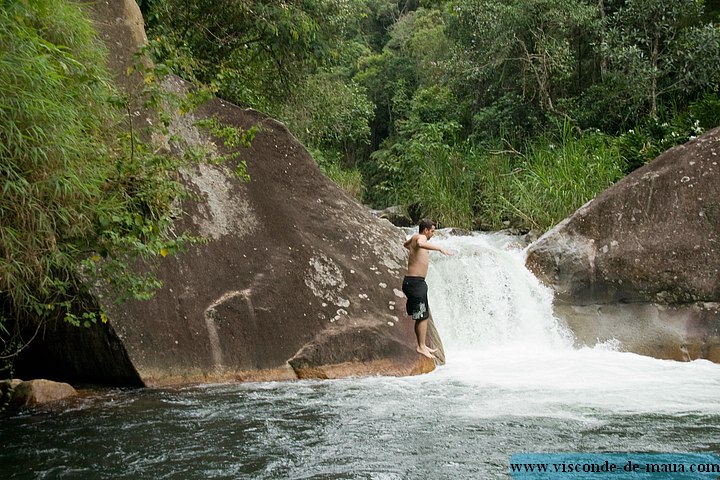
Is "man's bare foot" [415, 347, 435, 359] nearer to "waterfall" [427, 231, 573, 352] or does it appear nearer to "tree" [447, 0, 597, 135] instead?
"waterfall" [427, 231, 573, 352]

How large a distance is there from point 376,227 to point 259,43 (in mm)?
6324

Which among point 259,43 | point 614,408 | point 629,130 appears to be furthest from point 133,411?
point 629,130

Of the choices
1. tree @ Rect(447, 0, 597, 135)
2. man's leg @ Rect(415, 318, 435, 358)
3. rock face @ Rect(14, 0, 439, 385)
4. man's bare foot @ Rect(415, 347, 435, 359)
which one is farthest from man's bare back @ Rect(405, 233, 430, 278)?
tree @ Rect(447, 0, 597, 135)

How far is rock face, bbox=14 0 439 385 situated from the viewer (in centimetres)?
827

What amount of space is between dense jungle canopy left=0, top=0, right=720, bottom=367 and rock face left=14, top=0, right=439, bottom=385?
0.52 meters

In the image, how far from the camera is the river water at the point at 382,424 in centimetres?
528

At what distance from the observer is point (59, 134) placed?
18.5 ft

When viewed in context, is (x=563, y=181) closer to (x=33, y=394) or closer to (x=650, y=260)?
(x=650, y=260)

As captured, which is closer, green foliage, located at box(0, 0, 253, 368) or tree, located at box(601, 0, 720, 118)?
green foliage, located at box(0, 0, 253, 368)

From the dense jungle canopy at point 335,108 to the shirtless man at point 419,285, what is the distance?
2685mm

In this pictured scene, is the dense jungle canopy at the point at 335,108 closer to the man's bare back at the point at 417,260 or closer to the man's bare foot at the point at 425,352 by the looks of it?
the man's bare back at the point at 417,260

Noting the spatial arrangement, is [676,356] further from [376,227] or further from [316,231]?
[316,231]

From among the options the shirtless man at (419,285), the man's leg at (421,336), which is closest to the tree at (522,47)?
the shirtless man at (419,285)

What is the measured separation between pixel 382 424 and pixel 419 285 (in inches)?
111
